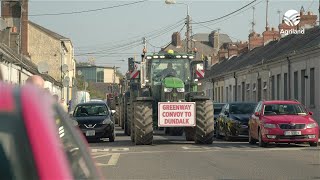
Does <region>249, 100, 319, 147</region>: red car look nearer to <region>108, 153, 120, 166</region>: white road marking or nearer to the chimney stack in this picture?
<region>108, 153, 120, 166</region>: white road marking

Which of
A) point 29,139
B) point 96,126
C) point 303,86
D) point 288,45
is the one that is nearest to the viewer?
point 29,139

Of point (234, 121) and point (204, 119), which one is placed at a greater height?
point (204, 119)

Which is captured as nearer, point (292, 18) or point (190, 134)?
point (190, 134)

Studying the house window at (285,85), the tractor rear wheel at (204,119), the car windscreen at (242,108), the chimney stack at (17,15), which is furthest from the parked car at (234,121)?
the chimney stack at (17,15)

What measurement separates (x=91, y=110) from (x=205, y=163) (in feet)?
39.7

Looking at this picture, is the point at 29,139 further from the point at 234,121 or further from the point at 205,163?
the point at 234,121

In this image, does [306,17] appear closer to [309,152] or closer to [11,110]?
[309,152]

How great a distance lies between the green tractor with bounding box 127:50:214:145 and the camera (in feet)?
72.6

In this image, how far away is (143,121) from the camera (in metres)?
21.9

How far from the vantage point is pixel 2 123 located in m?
2.90

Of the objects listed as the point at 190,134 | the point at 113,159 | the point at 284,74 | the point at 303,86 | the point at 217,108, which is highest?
the point at 284,74

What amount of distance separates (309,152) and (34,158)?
55.1 ft

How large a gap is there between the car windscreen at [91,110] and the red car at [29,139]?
23.9 m

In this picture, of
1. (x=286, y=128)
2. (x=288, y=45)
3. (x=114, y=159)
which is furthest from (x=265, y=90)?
(x=114, y=159)
